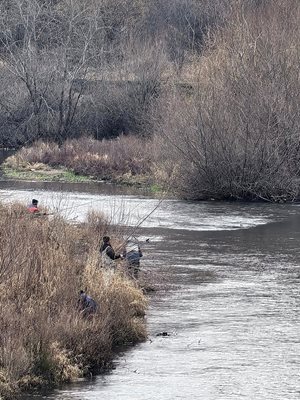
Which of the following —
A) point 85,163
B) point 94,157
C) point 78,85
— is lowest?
point 85,163

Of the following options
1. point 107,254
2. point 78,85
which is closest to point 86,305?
point 107,254

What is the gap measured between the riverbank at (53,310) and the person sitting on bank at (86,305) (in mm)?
103

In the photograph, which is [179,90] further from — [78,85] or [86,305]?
[86,305]

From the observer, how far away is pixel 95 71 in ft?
214

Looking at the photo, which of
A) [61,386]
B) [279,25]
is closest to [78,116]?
[279,25]

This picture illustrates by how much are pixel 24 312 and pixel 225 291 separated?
761 centimetres

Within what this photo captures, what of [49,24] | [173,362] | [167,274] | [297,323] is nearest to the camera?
[173,362]

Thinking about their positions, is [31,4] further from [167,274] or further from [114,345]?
[114,345]

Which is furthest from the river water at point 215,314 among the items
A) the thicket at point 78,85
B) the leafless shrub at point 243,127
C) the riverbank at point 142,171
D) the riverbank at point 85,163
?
the thicket at point 78,85

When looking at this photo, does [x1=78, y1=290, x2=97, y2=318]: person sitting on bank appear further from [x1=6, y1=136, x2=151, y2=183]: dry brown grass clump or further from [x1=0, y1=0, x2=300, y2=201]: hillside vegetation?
[x1=6, y1=136, x2=151, y2=183]: dry brown grass clump

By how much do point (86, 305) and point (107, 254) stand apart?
383 cm

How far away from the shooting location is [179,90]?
176 ft

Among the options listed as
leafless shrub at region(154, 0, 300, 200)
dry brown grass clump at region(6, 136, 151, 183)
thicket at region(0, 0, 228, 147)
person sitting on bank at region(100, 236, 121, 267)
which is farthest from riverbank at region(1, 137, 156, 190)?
person sitting on bank at region(100, 236, 121, 267)

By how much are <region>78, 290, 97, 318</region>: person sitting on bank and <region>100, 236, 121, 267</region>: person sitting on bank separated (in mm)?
3243
